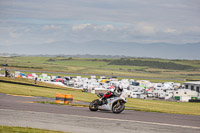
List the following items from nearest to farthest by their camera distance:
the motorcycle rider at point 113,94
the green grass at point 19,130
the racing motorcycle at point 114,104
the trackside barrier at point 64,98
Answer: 1. the green grass at point 19,130
2. the racing motorcycle at point 114,104
3. the motorcycle rider at point 113,94
4. the trackside barrier at point 64,98

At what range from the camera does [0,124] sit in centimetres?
1527

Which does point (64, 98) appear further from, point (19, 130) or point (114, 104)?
point (19, 130)

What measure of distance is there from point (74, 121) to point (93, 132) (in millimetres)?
2840

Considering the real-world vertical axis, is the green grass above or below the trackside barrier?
below

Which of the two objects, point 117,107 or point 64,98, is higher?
point 64,98

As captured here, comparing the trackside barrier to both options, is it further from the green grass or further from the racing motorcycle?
the green grass

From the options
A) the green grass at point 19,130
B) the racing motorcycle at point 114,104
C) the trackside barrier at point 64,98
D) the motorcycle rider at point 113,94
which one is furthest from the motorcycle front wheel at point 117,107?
→ the trackside barrier at point 64,98

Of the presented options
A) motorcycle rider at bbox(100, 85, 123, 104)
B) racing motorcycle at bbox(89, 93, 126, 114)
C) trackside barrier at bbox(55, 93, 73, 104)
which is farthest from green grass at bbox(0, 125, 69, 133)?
trackside barrier at bbox(55, 93, 73, 104)

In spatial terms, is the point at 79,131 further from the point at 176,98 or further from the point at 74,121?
the point at 176,98

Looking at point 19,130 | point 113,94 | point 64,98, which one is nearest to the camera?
point 19,130

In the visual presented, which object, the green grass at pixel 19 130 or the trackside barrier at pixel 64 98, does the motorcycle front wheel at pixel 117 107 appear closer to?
the green grass at pixel 19 130

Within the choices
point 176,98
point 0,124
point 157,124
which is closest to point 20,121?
point 0,124

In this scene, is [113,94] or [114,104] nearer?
[114,104]

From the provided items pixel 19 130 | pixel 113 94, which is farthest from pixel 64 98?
pixel 19 130
